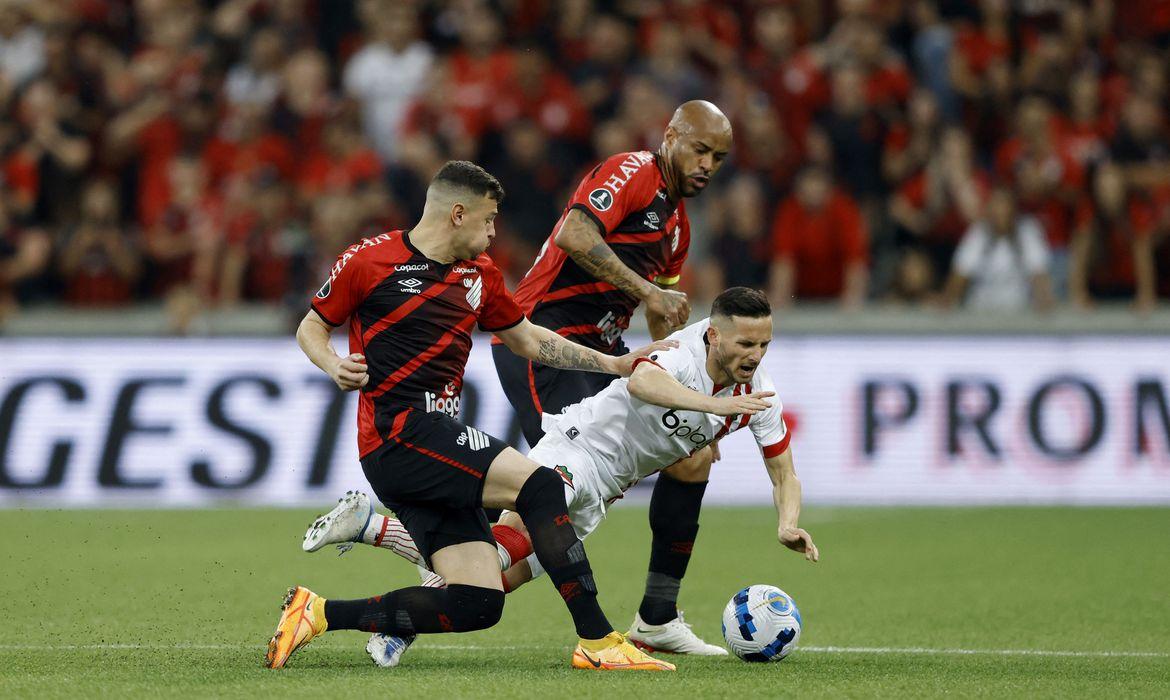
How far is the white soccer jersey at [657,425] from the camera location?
7.09 metres

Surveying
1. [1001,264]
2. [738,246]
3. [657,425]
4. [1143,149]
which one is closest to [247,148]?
[738,246]

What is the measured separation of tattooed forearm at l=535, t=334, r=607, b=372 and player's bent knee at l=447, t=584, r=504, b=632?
112 cm

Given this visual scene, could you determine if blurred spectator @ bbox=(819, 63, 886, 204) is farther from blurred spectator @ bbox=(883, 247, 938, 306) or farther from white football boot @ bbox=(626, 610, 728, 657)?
white football boot @ bbox=(626, 610, 728, 657)

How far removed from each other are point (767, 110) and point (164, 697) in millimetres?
11178

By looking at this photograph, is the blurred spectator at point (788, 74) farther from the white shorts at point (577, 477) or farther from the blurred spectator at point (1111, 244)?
the white shorts at point (577, 477)

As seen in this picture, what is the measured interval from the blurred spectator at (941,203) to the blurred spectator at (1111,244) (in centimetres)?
98

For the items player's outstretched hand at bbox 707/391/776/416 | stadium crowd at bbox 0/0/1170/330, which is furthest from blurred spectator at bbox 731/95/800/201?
player's outstretched hand at bbox 707/391/776/416

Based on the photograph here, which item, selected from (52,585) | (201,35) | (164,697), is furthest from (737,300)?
(201,35)

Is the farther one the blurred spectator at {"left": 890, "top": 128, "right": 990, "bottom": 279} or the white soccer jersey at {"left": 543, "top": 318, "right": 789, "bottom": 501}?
the blurred spectator at {"left": 890, "top": 128, "right": 990, "bottom": 279}

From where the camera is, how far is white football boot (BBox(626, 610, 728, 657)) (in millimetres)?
7391

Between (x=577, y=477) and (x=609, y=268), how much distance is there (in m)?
1.04

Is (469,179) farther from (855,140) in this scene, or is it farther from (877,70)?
(877,70)

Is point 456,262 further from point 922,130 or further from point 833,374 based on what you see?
point 922,130

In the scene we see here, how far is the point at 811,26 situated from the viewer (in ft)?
56.0
